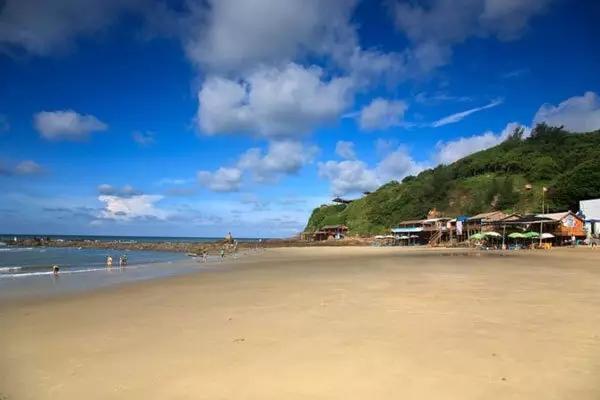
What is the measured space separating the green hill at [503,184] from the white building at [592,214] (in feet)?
18.2

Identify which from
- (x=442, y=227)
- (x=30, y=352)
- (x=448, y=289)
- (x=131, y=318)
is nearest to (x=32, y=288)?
(x=131, y=318)

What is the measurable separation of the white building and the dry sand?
152 feet

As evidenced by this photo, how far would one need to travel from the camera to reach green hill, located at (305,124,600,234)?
206ft

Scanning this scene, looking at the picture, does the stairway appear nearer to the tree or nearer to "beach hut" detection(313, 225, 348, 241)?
the tree

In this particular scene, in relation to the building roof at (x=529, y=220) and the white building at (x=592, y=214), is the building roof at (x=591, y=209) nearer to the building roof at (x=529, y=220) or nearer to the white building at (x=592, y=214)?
the white building at (x=592, y=214)

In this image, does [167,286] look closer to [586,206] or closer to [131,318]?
[131,318]

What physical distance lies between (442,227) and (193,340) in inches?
2523

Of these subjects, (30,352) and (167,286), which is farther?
(167,286)

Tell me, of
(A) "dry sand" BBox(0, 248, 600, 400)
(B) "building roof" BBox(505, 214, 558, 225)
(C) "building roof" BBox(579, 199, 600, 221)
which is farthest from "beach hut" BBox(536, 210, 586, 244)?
(A) "dry sand" BBox(0, 248, 600, 400)

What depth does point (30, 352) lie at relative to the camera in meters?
7.95

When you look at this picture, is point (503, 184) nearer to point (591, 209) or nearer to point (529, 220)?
point (591, 209)

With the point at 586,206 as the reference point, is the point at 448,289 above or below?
below

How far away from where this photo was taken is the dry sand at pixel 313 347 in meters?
5.74

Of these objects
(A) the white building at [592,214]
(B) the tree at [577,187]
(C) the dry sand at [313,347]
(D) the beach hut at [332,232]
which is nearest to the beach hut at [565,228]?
(A) the white building at [592,214]
